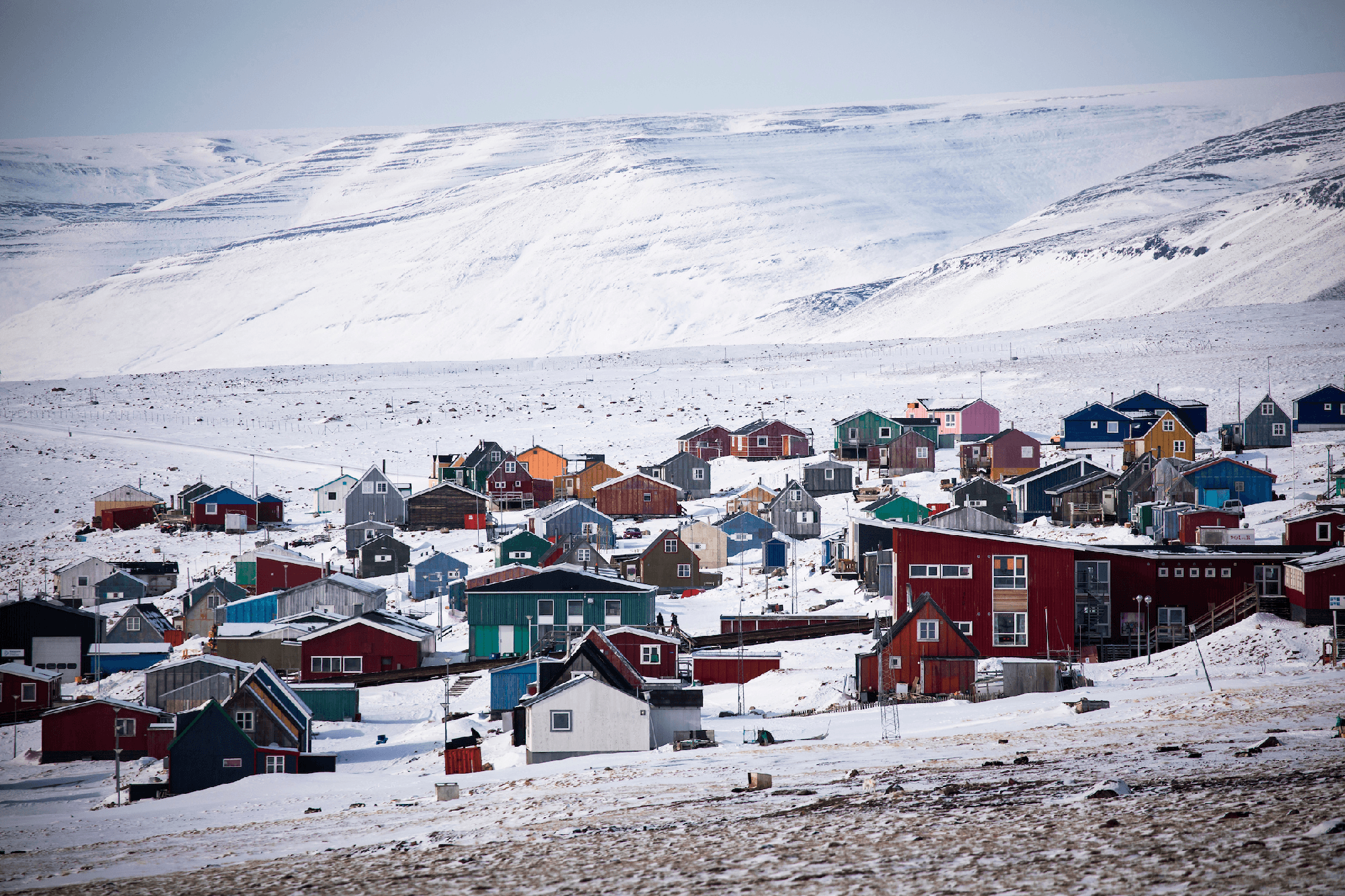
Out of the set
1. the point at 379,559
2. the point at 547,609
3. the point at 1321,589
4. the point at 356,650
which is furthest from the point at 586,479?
the point at 1321,589

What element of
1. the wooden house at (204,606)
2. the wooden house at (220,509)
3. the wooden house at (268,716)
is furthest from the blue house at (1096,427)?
the wooden house at (268,716)

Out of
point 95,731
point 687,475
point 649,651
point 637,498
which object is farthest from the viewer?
point 687,475

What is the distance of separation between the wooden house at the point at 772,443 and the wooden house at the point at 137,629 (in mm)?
33931

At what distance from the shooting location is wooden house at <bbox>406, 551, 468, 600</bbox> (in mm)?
45094

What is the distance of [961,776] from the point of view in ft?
47.5

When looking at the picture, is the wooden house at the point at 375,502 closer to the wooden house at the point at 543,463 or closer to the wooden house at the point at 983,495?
the wooden house at the point at 543,463

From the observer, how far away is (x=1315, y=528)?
122 ft

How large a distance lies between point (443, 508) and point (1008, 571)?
31457mm

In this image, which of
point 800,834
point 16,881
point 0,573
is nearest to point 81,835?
point 16,881

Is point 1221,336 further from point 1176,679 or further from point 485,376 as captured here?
point 1176,679

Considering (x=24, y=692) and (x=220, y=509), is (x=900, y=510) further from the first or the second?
(x=220, y=509)

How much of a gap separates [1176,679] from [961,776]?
1096cm

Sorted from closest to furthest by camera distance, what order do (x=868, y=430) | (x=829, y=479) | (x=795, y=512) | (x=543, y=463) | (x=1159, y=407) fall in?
(x=795, y=512) < (x=829, y=479) < (x=543, y=463) < (x=1159, y=407) < (x=868, y=430)

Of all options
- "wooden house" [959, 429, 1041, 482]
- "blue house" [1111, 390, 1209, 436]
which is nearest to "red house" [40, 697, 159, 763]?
"wooden house" [959, 429, 1041, 482]
